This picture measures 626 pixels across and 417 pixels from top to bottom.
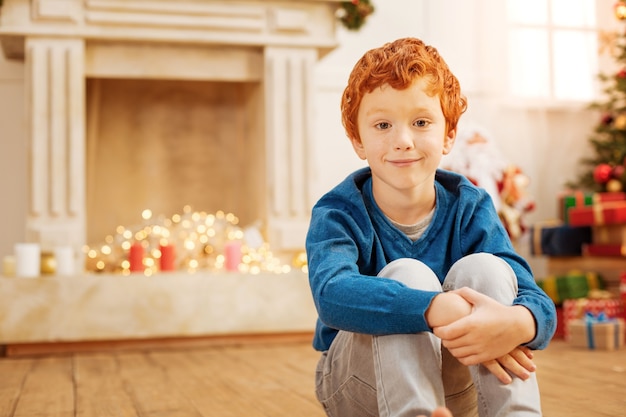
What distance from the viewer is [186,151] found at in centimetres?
379

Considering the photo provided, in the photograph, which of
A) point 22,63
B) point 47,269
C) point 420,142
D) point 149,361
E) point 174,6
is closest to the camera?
point 420,142

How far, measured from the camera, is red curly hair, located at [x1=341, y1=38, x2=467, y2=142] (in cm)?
112

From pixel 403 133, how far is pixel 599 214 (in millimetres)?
2510

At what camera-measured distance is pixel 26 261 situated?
2898 mm

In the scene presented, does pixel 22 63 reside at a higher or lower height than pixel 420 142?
higher

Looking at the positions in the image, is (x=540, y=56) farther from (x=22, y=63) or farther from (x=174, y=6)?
(x=22, y=63)

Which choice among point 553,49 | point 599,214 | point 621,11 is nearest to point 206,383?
point 599,214

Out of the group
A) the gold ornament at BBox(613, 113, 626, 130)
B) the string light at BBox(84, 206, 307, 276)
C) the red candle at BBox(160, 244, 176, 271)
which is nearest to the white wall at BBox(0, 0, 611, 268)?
the gold ornament at BBox(613, 113, 626, 130)

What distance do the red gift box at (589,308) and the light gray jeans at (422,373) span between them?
1964 mm

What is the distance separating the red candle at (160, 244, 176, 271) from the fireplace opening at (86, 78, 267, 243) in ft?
1.95

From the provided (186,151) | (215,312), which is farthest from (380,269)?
(186,151)

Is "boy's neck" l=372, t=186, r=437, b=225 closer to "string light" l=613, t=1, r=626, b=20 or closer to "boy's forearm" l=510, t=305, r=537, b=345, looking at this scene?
"boy's forearm" l=510, t=305, r=537, b=345

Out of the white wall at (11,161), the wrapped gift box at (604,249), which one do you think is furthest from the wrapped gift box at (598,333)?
the white wall at (11,161)

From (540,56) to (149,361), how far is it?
2.73 meters
